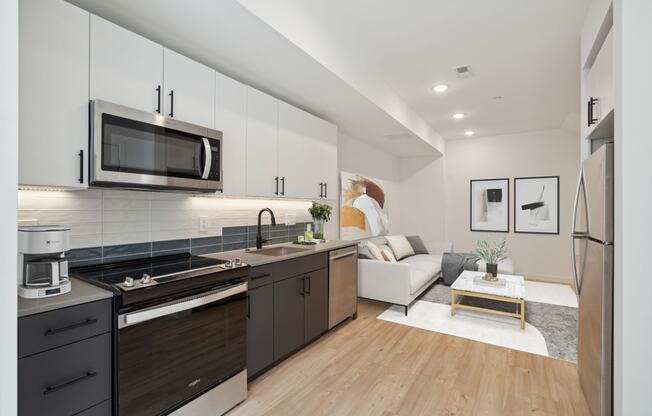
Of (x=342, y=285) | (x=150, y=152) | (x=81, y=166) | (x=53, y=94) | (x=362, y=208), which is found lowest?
(x=342, y=285)

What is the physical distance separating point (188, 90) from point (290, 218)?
175cm

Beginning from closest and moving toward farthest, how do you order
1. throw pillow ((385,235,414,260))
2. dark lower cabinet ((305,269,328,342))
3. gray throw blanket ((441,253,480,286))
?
dark lower cabinet ((305,269,328,342)) < gray throw blanket ((441,253,480,286)) < throw pillow ((385,235,414,260))

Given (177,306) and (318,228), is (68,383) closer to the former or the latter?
(177,306)

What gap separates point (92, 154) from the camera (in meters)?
1.61

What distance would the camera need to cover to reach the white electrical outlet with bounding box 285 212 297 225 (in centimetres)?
347

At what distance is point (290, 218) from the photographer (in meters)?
3.51

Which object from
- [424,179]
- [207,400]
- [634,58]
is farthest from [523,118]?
[207,400]

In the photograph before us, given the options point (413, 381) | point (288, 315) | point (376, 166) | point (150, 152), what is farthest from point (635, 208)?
point (376, 166)

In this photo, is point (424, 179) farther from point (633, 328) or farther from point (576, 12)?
point (633, 328)

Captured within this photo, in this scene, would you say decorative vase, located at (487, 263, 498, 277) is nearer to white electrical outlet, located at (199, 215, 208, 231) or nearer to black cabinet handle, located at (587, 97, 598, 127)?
black cabinet handle, located at (587, 97, 598, 127)

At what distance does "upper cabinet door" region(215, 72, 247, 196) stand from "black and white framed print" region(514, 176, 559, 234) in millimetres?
5474

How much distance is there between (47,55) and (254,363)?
2.17 meters

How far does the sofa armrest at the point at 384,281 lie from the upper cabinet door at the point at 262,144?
1.70 m

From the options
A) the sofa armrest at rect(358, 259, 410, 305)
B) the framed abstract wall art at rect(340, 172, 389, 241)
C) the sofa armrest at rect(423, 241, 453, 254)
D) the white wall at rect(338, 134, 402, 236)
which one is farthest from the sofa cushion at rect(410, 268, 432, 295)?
the sofa armrest at rect(423, 241, 453, 254)
